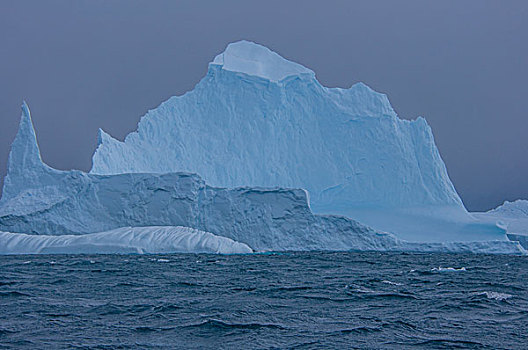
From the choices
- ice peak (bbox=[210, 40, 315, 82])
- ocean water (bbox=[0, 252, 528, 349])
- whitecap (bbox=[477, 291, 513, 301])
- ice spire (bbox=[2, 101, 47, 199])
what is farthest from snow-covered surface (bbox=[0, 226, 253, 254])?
whitecap (bbox=[477, 291, 513, 301])

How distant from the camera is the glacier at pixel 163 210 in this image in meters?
21.4

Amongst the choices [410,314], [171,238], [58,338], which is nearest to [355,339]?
[410,314]

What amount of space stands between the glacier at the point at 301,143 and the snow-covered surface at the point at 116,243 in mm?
7759

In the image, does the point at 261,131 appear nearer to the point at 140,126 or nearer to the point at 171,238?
the point at 140,126

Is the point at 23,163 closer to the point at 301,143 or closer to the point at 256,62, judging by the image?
the point at 256,62

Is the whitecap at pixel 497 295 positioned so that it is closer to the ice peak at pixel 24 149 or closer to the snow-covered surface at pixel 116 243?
the snow-covered surface at pixel 116 243

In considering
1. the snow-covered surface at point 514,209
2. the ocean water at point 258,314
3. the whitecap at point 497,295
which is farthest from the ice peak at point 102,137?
the snow-covered surface at point 514,209

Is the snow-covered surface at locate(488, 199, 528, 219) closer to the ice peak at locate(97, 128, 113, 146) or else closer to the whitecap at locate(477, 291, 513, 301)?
the ice peak at locate(97, 128, 113, 146)

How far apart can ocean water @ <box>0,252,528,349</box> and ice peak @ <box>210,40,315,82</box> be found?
20205mm

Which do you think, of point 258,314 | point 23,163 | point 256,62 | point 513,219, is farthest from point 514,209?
point 258,314

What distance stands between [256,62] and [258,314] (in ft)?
80.6

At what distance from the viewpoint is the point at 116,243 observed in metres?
18.2

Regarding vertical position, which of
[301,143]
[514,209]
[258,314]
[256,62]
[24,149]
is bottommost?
[258,314]

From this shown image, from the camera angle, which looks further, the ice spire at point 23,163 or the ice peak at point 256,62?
the ice peak at point 256,62
